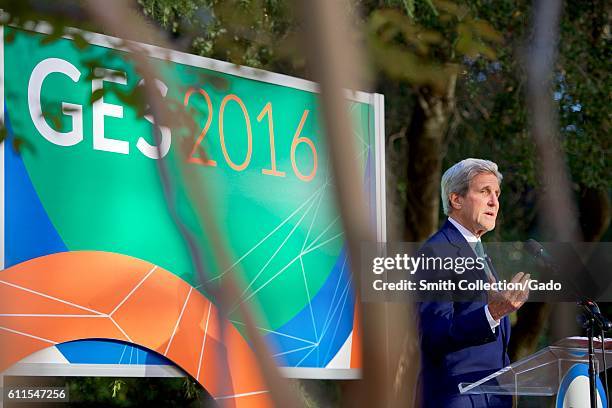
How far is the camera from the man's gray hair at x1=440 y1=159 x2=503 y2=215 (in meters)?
4.44

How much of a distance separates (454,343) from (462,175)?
27.7 inches

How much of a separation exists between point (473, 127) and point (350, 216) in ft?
40.9

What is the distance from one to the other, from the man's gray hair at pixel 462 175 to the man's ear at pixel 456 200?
12 mm

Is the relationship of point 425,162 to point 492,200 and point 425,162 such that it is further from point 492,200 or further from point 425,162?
point 492,200

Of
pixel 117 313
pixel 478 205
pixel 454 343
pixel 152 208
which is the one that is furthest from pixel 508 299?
Result: pixel 152 208

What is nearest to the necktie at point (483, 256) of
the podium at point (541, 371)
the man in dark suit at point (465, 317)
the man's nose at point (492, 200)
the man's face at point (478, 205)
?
the man in dark suit at point (465, 317)

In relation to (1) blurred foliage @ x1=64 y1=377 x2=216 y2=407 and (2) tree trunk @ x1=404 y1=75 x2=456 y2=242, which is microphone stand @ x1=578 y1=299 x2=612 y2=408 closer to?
(2) tree trunk @ x1=404 y1=75 x2=456 y2=242

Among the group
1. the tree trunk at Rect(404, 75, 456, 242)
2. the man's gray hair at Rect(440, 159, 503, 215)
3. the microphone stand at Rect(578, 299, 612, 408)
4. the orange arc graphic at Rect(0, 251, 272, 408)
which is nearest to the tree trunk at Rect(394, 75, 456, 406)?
the tree trunk at Rect(404, 75, 456, 242)

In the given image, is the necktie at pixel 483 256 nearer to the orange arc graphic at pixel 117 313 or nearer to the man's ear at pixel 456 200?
the man's ear at pixel 456 200

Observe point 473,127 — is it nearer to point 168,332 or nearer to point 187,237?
point 168,332

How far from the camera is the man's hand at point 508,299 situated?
11.9 ft

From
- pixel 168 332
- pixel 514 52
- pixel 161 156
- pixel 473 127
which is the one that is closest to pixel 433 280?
pixel 168 332

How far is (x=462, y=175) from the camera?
4.46 meters

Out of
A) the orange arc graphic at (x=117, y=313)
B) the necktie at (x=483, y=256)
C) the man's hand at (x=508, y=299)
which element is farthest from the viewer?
the orange arc graphic at (x=117, y=313)
